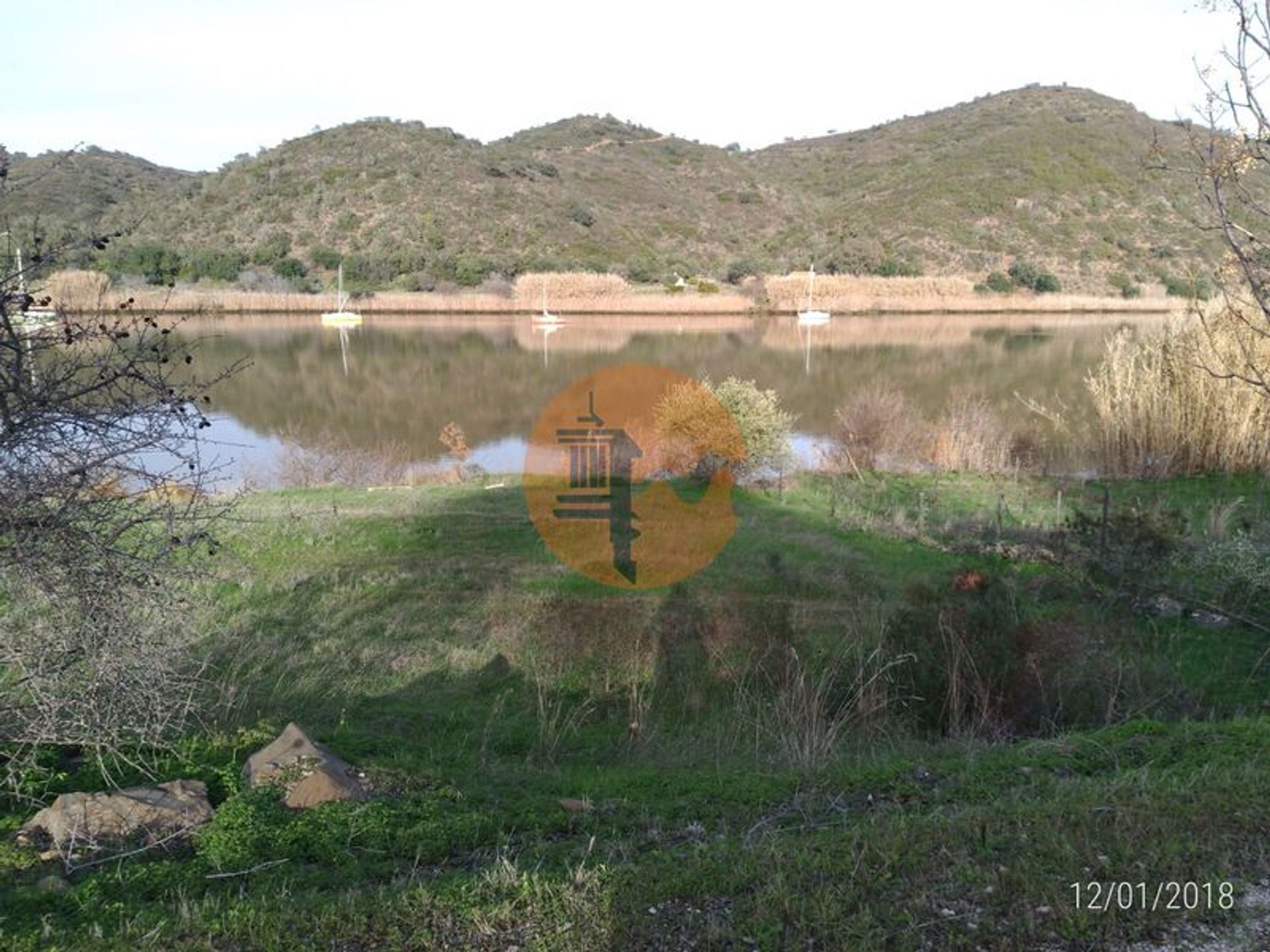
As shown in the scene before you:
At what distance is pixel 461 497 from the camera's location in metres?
13.3

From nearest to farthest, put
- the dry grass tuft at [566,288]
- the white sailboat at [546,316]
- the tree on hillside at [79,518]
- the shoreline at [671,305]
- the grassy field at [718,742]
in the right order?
1. the grassy field at [718,742]
2. the tree on hillside at [79,518]
3. the white sailboat at [546,316]
4. the shoreline at [671,305]
5. the dry grass tuft at [566,288]

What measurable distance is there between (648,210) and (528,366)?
163 feet

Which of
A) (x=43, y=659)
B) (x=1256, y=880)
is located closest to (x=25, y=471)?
(x=43, y=659)

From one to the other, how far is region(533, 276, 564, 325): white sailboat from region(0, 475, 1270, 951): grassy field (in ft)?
95.7

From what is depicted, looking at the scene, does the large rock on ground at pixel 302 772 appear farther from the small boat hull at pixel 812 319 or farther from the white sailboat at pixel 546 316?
the small boat hull at pixel 812 319

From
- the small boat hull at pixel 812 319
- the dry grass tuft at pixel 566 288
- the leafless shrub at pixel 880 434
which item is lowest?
the leafless shrub at pixel 880 434

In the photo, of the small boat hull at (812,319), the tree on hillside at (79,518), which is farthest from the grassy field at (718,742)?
the small boat hull at (812,319)

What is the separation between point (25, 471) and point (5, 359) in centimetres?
46

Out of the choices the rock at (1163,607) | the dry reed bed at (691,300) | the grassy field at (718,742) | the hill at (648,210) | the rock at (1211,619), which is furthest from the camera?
the hill at (648,210)

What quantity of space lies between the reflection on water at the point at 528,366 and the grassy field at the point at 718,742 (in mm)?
8494

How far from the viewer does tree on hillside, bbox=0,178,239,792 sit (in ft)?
11.5

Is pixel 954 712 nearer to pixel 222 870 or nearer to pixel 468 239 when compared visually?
pixel 222 870

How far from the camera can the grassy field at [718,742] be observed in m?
3.00

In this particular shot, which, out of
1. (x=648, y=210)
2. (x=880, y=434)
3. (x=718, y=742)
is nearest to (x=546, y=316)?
(x=880, y=434)
